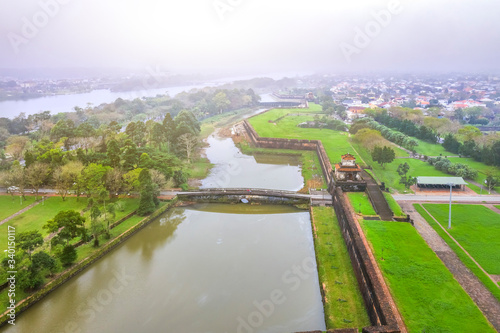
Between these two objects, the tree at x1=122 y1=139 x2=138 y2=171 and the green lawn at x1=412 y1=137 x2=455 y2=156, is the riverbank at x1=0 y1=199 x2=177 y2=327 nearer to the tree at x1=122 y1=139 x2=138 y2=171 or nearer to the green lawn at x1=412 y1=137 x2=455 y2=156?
the tree at x1=122 y1=139 x2=138 y2=171

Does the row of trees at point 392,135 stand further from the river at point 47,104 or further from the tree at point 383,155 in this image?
the river at point 47,104

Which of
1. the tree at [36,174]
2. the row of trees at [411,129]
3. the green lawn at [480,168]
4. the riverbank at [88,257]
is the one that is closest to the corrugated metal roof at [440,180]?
the green lawn at [480,168]

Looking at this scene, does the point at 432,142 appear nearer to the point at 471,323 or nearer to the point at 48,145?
the point at 471,323

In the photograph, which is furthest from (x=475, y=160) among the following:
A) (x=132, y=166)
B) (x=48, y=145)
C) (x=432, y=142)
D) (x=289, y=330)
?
(x=48, y=145)

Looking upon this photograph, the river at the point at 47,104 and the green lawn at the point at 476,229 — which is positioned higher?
the river at the point at 47,104

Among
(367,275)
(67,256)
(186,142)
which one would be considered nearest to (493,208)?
(367,275)

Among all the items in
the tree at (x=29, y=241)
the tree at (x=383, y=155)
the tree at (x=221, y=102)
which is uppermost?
the tree at (x=221, y=102)
